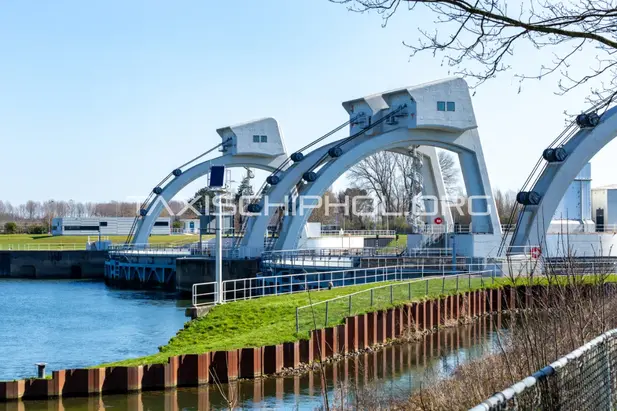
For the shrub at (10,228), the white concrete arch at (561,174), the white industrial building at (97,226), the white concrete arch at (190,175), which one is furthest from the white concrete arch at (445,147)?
the shrub at (10,228)

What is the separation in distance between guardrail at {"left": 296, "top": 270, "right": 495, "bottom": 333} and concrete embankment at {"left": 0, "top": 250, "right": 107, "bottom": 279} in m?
41.4

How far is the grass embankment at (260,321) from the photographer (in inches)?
781

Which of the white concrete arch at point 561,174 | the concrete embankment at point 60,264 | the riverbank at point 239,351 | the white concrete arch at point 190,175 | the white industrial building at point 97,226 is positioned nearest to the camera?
the riverbank at point 239,351

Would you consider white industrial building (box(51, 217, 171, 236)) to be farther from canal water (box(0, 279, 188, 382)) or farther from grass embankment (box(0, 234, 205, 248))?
canal water (box(0, 279, 188, 382))

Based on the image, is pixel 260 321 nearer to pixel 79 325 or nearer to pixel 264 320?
pixel 264 320

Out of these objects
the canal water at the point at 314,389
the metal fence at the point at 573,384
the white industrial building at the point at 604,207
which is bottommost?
the canal water at the point at 314,389

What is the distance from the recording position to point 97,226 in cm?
11175

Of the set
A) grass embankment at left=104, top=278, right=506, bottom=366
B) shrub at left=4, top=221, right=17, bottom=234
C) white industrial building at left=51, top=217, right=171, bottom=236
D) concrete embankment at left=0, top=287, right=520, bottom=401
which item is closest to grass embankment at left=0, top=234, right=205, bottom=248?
white industrial building at left=51, top=217, right=171, bottom=236

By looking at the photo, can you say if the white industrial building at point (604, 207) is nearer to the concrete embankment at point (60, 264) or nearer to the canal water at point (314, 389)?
the canal water at point (314, 389)

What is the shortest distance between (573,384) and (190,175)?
54118 mm

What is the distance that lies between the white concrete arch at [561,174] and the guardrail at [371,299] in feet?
12.3

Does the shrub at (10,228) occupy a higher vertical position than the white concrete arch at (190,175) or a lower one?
lower

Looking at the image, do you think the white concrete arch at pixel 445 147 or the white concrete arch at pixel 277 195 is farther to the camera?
the white concrete arch at pixel 277 195

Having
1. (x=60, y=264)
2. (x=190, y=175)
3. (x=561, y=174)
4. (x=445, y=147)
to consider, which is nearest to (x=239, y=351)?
(x=561, y=174)
